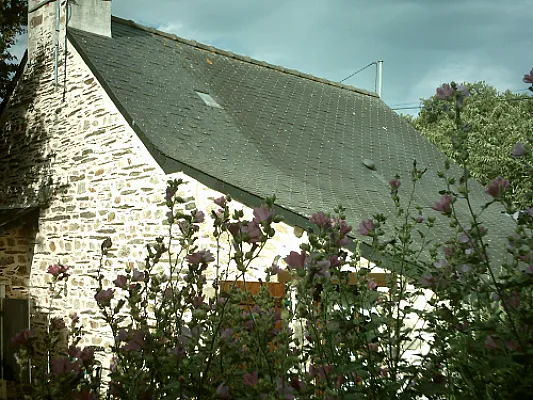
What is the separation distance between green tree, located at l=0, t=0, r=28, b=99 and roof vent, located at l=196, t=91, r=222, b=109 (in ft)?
14.9

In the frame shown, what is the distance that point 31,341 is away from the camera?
200cm

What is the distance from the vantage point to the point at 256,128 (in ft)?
36.3

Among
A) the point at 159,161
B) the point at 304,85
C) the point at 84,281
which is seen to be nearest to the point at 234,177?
the point at 159,161

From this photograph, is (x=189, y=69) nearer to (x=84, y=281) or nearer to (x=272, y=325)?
(x=84, y=281)

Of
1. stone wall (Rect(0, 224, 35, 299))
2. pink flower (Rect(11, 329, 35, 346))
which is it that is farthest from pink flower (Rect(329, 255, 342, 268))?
stone wall (Rect(0, 224, 35, 299))

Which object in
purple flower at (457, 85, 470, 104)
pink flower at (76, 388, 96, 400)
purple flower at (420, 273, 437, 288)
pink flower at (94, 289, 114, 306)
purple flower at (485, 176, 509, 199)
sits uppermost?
purple flower at (457, 85, 470, 104)

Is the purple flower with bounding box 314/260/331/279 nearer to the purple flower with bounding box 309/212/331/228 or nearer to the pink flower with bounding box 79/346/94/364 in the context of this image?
the purple flower with bounding box 309/212/331/228

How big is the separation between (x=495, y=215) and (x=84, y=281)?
770cm

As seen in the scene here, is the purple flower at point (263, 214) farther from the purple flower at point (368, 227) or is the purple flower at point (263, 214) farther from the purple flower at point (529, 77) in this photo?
the purple flower at point (529, 77)

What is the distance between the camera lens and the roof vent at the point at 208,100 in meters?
10.9

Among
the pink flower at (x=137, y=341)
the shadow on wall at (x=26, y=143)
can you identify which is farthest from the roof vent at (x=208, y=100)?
the pink flower at (x=137, y=341)

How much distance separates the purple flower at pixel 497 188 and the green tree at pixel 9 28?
41.8 ft

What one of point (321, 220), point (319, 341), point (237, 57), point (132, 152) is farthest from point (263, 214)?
point (237, 57)

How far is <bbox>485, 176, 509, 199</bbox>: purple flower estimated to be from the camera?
2000mm
